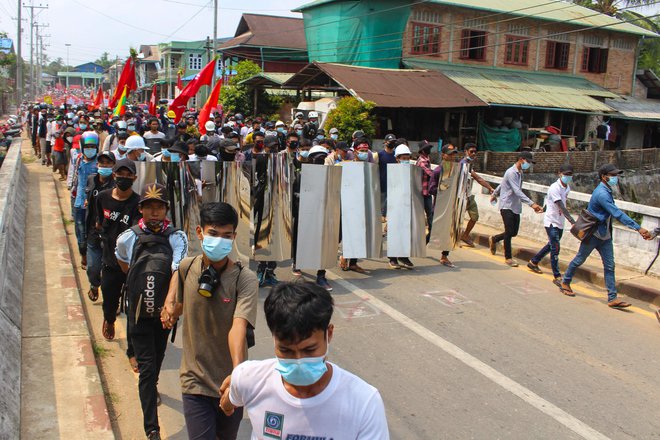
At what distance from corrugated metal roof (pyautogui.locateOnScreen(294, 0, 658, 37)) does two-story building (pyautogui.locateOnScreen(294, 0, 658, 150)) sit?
3.5 inches

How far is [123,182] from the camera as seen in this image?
508 cm

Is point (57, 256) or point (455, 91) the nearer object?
point (57, 256)

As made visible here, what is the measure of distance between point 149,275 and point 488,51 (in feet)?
88.1

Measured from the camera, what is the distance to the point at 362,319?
264 inches

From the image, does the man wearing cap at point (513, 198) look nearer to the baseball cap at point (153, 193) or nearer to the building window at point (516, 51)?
the baseball cap at point (153, 193)

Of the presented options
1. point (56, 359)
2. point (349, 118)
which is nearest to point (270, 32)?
point (349, 118)

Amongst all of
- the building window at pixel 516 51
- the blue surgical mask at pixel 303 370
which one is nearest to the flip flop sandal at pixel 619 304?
the blue surgical mask at pixel 303 370

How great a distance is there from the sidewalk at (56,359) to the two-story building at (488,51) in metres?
18.7

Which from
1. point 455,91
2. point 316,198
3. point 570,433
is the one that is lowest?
point 570,433

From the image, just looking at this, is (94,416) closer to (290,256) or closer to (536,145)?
(290,256)

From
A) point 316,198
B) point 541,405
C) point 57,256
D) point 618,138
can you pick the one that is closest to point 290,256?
point 316,198

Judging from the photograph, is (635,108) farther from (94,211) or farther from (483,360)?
(94,211)

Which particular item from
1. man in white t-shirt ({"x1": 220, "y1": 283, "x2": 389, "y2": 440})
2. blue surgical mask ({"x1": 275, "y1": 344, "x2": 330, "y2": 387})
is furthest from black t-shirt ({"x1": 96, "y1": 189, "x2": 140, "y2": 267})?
blue surgical mask ({"x1": 275, "y1": 344, "x2": 330, "y2": 387})

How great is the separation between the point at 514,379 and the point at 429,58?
23.4m
